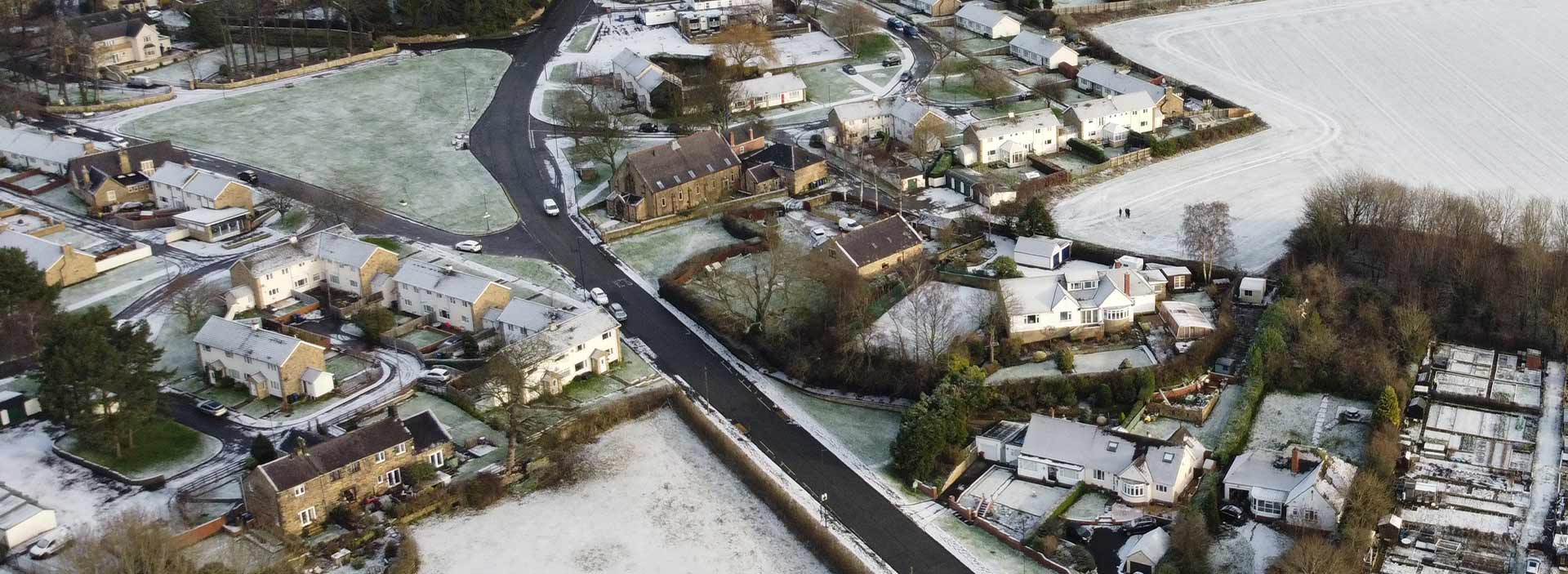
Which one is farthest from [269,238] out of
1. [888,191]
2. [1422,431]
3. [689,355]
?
[1422,431]

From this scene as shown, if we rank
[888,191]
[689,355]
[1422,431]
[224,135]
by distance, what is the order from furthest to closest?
[224,135]
[888,191]
[689,355]
[1422,431]

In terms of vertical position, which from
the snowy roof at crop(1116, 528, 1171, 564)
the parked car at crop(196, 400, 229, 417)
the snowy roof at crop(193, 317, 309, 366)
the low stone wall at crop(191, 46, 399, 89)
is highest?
the low stone wall at crop(191, 46, 399, 89)

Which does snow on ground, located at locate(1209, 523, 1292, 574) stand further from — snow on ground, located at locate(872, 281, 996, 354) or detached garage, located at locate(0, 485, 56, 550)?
detached garage, located at locate(0, 485, 56, 550)

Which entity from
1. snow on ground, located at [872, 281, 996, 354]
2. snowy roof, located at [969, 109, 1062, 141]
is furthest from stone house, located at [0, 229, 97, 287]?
snowy roof, located at [969, 109, 1062, 141]

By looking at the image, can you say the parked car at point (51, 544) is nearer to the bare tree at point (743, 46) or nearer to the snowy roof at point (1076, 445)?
the snowy roof at point (1076, 445)

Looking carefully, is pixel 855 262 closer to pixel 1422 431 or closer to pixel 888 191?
pixel 888 191
